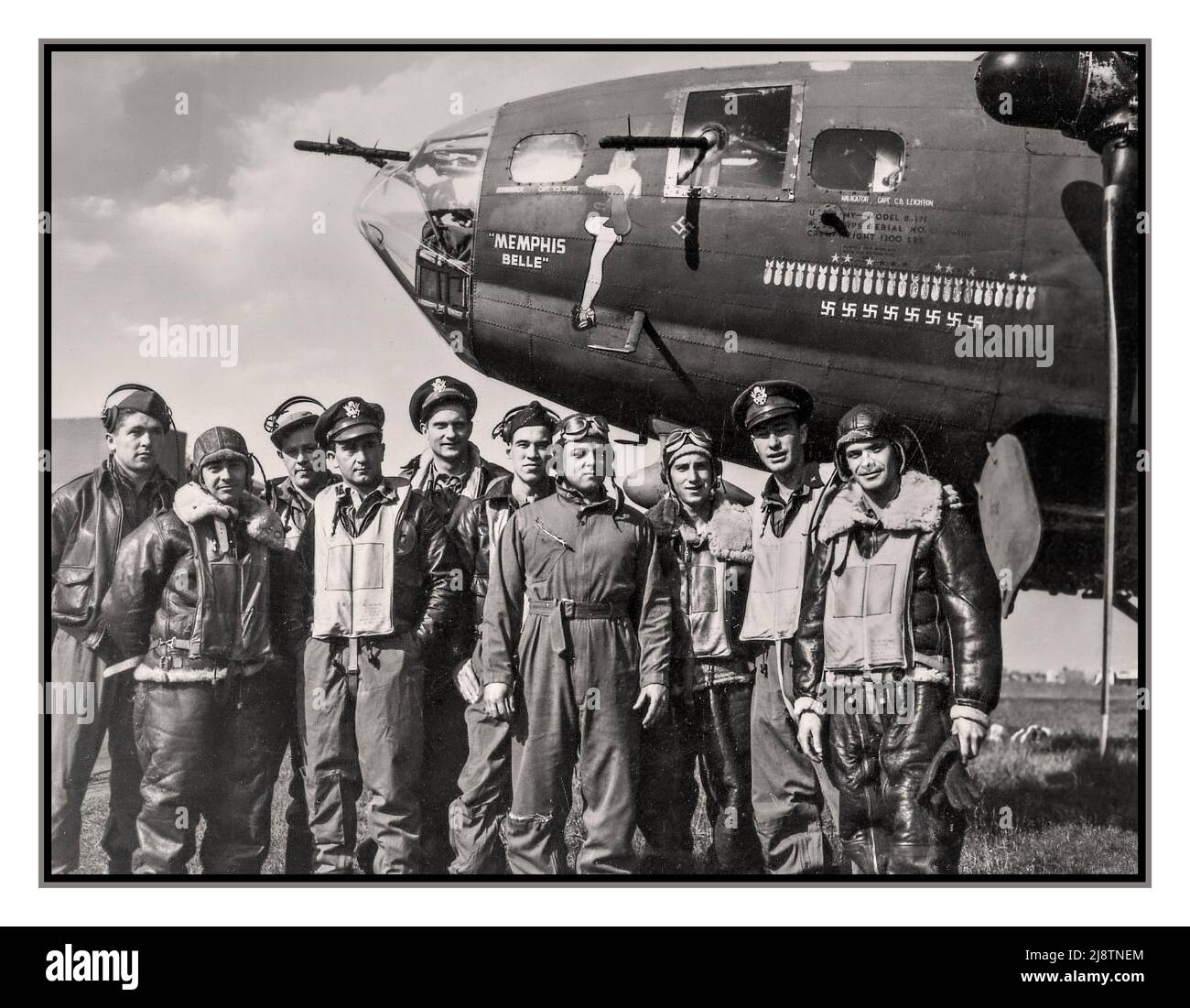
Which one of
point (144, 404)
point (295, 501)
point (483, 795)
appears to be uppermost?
point (144, 404)

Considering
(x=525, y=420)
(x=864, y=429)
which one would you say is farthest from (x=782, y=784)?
(x=525, y=420)

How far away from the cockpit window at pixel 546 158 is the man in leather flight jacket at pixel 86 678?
2718mm

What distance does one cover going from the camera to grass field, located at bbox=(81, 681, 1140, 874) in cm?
659

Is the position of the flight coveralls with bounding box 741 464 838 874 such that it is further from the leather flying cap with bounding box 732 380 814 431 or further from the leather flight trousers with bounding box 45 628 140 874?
the leather flight trousers with bounding box 45 628 140 874

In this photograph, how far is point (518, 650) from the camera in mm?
6129

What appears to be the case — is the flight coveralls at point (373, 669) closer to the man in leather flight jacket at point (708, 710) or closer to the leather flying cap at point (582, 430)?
the leather flying cap at point (582, 430)

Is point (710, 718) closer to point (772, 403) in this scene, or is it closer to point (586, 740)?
point (586, 740)

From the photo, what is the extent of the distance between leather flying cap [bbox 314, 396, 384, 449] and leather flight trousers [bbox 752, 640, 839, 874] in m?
2.49

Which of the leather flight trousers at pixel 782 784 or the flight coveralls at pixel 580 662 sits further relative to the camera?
the leather flight trousers at pixel 782 784

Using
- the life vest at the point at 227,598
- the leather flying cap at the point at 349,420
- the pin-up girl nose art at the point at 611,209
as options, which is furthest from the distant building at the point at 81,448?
the pin-up girl nose art at the point at 611,209

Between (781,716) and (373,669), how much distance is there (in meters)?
2.16

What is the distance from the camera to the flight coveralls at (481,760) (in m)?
6.18

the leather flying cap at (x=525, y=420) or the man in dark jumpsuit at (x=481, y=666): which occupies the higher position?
the leather flying cap at (x=525, y=420)

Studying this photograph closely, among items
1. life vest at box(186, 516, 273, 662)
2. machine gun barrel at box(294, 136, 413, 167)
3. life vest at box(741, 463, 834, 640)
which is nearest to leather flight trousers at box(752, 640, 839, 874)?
life vest at box(741, 463, 834, 640)
